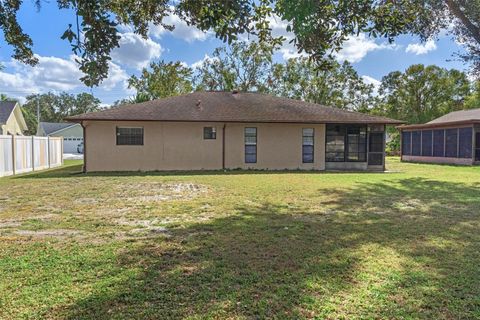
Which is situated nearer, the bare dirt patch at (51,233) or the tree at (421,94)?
the bare dirt patch at (51,233)

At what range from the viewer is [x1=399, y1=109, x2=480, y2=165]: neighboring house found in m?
20.4

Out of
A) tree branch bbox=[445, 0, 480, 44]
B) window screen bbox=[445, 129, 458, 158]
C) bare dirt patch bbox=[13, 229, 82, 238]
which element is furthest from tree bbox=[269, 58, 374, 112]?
bare dirt patch bbox=[13, 229, 82, 238]

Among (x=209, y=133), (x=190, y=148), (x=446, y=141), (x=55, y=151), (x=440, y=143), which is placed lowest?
(x=55, y=151)

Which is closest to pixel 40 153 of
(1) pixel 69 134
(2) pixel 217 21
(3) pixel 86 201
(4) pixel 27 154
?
(4) pixel 27 154

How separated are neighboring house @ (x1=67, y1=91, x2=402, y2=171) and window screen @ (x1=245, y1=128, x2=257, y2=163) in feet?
0.16

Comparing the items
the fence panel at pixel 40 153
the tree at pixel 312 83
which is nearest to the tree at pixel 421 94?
the tree at pixel 312 83

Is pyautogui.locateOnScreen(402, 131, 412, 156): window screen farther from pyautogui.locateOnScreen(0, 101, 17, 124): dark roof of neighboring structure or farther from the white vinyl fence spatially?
pyautogui.locateOnScreen(0, 101, 17, 124): dark roof of neighboring structure

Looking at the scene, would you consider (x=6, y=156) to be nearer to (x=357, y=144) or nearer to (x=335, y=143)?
(x=335, y=143)

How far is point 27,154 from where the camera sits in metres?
16.0

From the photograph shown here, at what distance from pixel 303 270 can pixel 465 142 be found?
846 inches

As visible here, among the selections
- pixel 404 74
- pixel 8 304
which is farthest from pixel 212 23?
pixel 404 74

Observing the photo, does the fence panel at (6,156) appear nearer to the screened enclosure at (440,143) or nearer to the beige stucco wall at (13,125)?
the beige stucco wall at (13,125)

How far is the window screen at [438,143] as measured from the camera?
2286cm

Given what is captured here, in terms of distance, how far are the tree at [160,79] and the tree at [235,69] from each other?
2377 millimetres
